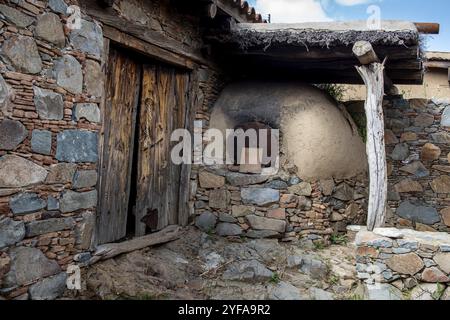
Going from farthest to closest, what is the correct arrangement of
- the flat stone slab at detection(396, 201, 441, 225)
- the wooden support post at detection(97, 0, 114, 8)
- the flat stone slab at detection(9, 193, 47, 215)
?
the flat stone slab at detection(396, 201, 441, 225) < the wooden support post at detection(97, 0, 114, 8) < the flat stone slab at detection(9, 193, 47, 215)

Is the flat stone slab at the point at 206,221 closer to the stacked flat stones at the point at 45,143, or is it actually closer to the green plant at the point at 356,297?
the stacked flat stones at the point at 45,143

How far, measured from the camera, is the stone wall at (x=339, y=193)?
4727mm

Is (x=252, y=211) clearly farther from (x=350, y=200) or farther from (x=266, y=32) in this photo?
(x=266, y=32)

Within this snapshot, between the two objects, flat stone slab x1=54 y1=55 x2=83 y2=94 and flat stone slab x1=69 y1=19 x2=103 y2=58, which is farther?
flat stone slab x1=69 y1=19 x2=103 y2=58

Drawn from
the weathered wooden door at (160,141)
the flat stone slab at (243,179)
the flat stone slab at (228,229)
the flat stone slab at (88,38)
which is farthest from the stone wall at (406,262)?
the flat stone slab at (88,38)

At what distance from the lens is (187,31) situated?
4.53 meters

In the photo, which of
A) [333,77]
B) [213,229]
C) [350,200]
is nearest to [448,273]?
[350,200]

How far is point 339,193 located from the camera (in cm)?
499

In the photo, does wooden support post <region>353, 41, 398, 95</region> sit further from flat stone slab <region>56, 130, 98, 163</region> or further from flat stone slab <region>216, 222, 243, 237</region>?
flat stone slab <region>56, 130, 98, 163</region>

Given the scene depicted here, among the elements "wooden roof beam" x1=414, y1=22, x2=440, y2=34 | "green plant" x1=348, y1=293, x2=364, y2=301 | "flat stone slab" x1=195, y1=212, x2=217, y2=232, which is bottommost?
"green plant" x1=348, y1=293, x2=364, y2=301

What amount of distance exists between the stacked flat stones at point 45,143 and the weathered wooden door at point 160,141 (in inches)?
33.7

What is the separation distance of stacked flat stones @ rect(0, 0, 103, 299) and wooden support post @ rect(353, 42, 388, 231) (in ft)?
9.43

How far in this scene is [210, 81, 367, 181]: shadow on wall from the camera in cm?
476

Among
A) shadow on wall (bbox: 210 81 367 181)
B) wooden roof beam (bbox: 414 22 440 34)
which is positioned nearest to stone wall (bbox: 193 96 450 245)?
shadow on wall (bbox: 210 81 367 181)
